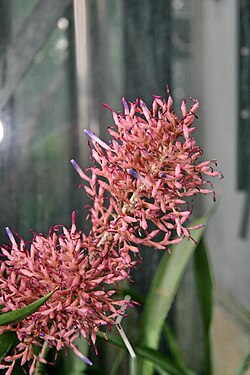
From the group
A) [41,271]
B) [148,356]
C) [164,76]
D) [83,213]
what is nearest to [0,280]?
[41,271]

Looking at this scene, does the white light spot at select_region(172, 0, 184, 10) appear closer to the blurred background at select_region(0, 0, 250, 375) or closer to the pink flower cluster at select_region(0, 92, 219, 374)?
the blurred background at select_region(0, 0, 250, 375)

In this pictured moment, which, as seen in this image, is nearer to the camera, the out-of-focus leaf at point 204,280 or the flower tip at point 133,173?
the flower tip at point 133,173

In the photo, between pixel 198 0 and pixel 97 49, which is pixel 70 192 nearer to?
pixel 97 49

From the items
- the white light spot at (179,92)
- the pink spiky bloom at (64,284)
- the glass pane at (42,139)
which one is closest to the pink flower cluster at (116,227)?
the pink spiky bloom at (64,284)

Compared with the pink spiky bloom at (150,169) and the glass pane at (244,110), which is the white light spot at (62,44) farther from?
the pink spiky bloom at (150,169)

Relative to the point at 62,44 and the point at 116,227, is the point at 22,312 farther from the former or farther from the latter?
the point at 62,44

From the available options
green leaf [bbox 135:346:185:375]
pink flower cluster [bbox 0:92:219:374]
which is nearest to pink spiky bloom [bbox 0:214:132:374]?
pink flower cluster [bbox 0:92:219:374]

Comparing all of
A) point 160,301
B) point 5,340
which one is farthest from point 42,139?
point 5,340
